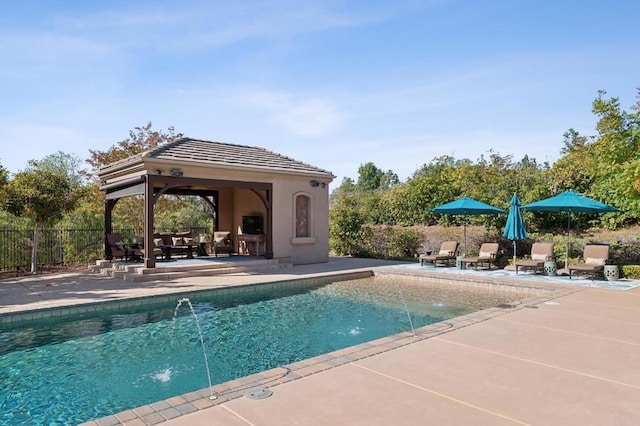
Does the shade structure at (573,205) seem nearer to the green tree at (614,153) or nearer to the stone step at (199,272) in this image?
the green tree at (614,153)

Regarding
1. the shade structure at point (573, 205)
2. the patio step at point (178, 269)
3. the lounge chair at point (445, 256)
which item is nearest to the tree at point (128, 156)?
the patio step at point (178, 269)

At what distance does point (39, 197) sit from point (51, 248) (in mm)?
4173

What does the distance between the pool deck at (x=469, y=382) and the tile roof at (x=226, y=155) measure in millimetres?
10045

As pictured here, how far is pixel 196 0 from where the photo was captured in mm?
11086

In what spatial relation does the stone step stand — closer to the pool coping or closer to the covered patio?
the covered patio

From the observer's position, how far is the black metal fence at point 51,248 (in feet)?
49.7

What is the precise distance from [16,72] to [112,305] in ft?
32.8

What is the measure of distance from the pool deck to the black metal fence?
14012 millimetres

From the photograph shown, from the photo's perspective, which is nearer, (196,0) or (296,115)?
(196,0)

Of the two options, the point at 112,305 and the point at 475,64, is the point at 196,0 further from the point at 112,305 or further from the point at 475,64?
the point at 475,64

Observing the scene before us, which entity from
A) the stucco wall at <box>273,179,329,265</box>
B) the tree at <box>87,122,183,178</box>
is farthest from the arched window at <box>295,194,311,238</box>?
the tree at <box>87,122,183,178</box>

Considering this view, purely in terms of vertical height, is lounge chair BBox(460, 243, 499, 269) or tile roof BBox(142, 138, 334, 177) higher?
tile roof BBox(142, 138, 334, 177)

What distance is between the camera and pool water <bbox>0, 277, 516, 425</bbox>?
4746 mm

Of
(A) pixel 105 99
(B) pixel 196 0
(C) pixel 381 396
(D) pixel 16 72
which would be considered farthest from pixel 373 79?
(C) pixel 381 396
